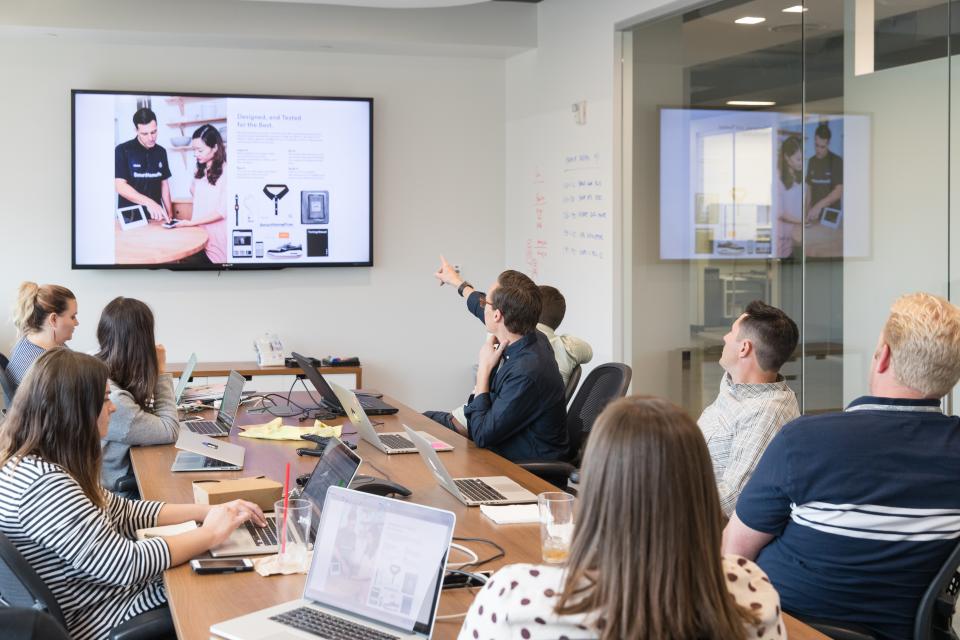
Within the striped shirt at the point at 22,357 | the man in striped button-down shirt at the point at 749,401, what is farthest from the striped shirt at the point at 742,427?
the striped shirt at the point at 22,357

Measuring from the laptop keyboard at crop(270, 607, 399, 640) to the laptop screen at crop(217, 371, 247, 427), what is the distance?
225cm

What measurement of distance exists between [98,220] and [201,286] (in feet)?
2.51

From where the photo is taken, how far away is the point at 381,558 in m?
1.90

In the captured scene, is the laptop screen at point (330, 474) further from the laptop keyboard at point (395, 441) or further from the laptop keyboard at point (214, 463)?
the laptop keyboard at point (395, 441)

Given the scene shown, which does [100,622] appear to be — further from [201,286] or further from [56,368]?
[201,286]

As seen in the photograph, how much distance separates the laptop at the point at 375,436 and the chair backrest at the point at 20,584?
1407 millimetres

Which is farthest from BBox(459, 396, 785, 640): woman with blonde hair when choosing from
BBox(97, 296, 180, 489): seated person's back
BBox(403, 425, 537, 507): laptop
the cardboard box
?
BBox(97, 296, 180, 489): seated person's back

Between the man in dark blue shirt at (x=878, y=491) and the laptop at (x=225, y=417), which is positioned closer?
the man in dark blue shirt at (x=878, y=491)

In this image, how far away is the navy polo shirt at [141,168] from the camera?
6469 mm

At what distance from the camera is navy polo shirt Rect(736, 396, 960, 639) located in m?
2.17

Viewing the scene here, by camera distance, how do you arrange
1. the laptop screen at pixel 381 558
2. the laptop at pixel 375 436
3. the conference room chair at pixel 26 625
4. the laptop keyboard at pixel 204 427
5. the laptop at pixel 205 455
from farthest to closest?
the laptop keyboard at pixel 204 427 < the laptop at pixel 375 436 < the laptop at pixel 205 455 < the laptop screen at pixel 381 558 < the conference room chair at pixel 26 625

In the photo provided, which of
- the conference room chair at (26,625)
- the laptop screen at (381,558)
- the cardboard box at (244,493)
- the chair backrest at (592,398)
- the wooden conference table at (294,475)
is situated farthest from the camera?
the chair backrest at (592,398)

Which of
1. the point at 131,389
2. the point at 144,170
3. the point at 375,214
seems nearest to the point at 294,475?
the point at 131,389

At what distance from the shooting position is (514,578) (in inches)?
57.2
